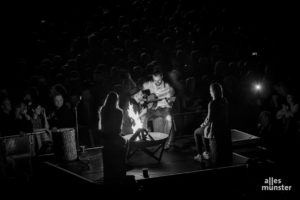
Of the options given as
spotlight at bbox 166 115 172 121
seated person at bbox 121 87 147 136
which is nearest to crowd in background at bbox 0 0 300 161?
seated person at bbox 121 87 147 136

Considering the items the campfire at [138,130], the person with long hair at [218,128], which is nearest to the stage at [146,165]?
the person with long hair at [218,128]

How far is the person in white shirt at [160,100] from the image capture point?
7.71 metres

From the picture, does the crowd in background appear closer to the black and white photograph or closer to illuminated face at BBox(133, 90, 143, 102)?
the black and white photograph

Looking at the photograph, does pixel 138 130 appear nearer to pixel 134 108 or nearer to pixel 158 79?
pixel 134 108

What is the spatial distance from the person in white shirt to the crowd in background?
426 mm

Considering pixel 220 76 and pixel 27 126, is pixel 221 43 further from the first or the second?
pixel 27 126

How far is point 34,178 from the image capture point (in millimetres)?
6867

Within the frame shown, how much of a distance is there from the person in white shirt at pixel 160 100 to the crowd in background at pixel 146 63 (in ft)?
1.40

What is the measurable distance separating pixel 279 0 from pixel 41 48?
30.3 feet

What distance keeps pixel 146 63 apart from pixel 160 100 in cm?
257

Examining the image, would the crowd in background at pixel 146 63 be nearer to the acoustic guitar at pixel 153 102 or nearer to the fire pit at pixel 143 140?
the acoustic guitar at pixel 153 102

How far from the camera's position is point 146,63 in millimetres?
9742

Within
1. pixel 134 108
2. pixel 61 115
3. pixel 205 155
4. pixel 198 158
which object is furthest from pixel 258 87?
pixel 61 115

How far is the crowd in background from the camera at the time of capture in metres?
7.96
